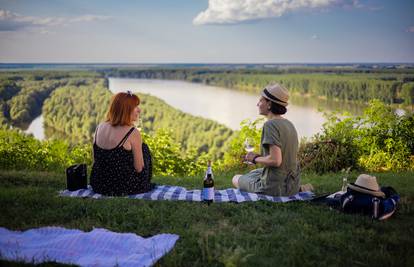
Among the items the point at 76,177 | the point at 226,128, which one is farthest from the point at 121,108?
the point at 226,128

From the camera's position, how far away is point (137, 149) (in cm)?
539

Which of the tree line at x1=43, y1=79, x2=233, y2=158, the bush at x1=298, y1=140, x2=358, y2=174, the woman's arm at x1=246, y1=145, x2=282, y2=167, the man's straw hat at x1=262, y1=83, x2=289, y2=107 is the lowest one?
the tree line at x1=43, y1=79, x2=233, y2=158

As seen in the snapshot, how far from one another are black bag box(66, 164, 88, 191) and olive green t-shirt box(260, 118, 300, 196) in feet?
8.63

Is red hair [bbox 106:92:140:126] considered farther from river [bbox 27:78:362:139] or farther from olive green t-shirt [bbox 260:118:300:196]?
river [bbox 27:78:362:139]

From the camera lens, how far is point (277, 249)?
3.61 metres

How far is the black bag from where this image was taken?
5.66m

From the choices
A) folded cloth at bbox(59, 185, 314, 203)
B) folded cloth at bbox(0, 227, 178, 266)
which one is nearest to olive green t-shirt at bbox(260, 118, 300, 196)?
folded cloth at bbox(59, 185, 314, 203)

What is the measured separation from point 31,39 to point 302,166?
12762 mm

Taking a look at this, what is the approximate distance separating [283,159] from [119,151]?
2226 mm

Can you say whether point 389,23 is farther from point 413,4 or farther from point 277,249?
point 277,249

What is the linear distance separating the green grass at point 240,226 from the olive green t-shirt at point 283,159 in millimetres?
361

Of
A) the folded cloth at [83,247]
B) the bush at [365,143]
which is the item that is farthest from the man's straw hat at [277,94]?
the bush at [365,143]

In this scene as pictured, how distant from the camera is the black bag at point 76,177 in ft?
18.6

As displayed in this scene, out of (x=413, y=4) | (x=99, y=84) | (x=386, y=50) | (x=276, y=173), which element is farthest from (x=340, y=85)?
(x=99, y=84)
